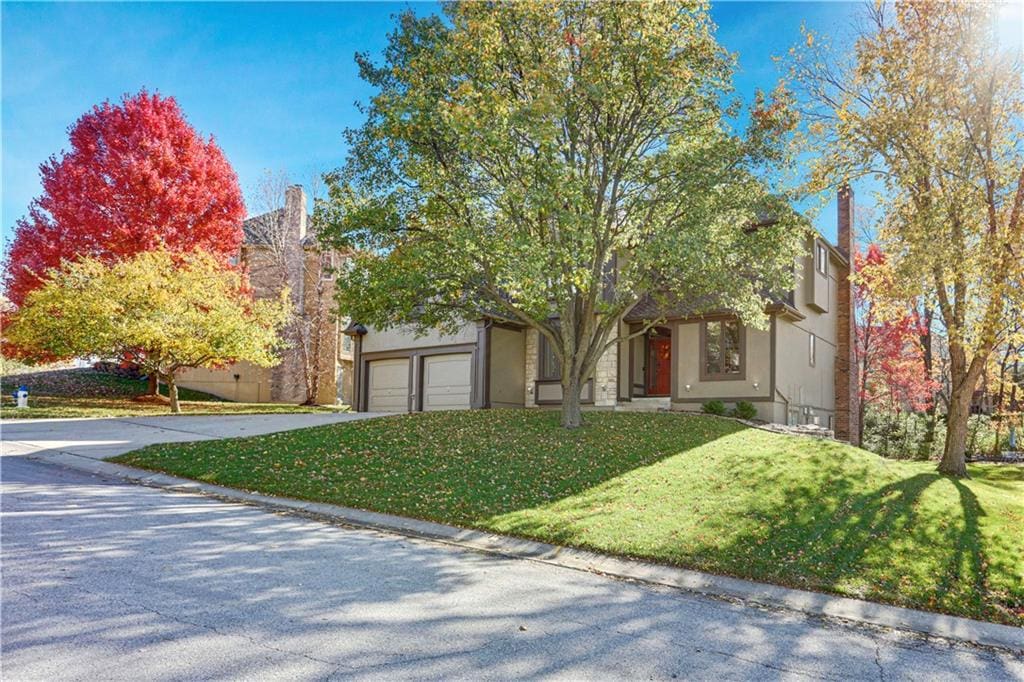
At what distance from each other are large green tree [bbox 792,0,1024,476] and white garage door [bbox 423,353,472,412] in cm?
1289

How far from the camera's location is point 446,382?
2175cm

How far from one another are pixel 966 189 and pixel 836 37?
13.3 ft

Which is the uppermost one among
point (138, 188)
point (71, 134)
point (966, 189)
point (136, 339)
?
point (71, 134)

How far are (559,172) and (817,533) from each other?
22.7 ft

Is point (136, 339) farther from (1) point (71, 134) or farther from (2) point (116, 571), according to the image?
(2) point (116, 571)

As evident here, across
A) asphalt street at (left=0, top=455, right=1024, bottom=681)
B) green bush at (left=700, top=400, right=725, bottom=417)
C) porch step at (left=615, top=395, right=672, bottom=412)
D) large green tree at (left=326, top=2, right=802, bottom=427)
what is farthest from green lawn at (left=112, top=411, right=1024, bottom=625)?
porch step at (left=615, top=395, right=672, bottom=412)

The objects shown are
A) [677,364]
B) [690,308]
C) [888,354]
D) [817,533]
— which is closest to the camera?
[817,533]

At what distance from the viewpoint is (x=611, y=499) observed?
→ 8.77 m

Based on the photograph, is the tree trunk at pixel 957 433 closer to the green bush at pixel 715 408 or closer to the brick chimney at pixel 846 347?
the green bush at pixel 715 408

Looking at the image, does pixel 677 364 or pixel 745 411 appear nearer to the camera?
pixel 745 411

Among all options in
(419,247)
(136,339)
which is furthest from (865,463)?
(136,339)

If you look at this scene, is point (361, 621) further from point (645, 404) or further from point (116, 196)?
point (116, 196)

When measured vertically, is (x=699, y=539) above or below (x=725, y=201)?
below

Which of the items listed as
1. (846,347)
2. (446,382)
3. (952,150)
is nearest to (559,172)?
(952,150)
